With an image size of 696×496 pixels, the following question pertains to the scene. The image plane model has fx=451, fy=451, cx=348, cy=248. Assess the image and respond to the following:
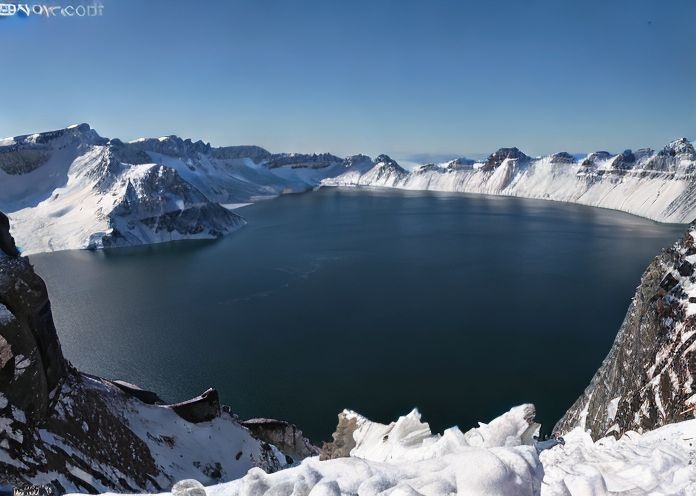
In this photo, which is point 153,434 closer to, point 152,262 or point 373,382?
point 373,382

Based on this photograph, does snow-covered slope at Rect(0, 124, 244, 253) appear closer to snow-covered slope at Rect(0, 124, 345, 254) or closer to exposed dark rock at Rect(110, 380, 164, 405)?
snow-covered slope at Rect(0, 124, 345, 254)

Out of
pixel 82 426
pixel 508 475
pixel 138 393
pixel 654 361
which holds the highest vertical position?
pixel 508 475

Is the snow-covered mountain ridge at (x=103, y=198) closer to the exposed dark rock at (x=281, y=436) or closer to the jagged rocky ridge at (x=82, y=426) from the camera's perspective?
the exposed dark rock at (x=281, y=436)

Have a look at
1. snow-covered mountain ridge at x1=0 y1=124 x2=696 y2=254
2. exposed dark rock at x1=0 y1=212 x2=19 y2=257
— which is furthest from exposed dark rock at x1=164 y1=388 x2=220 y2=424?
snow-covered mountain ridge at x1=0 y1=124 x2=696 y2=254

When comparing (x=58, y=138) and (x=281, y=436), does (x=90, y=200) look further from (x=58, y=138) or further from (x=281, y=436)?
(x=281, y=436)

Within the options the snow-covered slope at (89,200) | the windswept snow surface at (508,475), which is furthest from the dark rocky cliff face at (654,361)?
the snow-covered slope at (89,200)

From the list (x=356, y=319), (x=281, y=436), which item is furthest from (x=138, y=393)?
(x=356, y=319)
